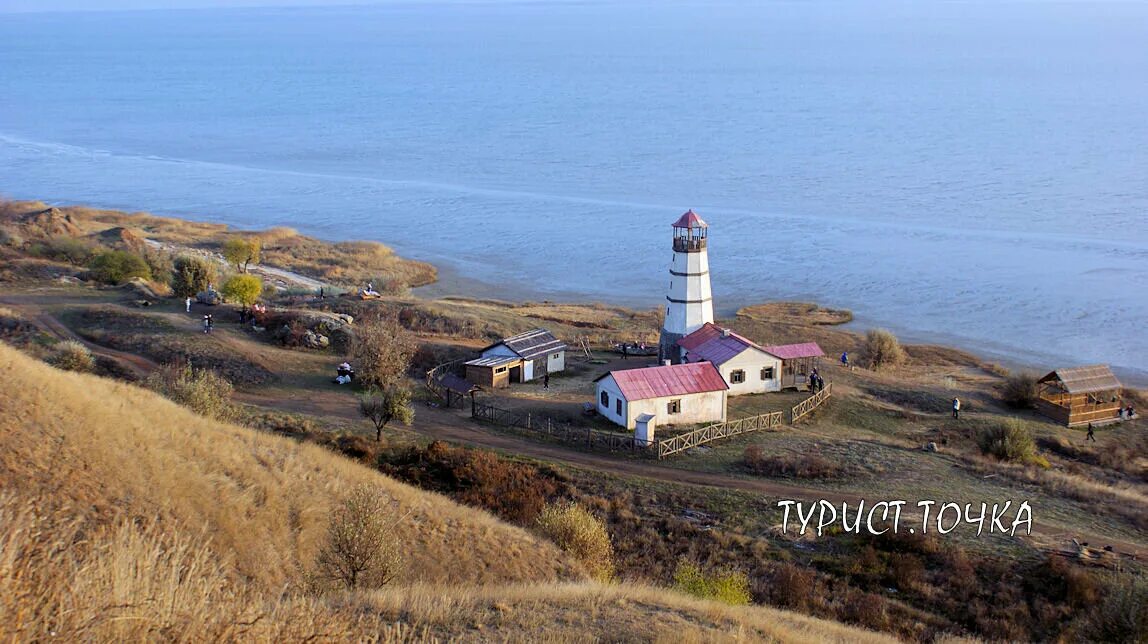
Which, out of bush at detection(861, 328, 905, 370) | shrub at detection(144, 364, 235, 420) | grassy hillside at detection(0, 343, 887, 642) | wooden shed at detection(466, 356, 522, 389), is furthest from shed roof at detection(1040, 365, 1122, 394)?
shrub at detection(144, 364, 235, 420)

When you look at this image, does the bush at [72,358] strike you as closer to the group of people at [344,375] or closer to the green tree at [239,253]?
the group of people at [344,375]

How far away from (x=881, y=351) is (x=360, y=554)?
3688 cm

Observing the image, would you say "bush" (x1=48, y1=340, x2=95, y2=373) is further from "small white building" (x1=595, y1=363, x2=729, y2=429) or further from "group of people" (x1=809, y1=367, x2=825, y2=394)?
"group of people" (x1=809, y1=367, x2=825, y2=394)

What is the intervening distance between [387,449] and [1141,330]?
48501 millimetres

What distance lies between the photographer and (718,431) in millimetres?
33906

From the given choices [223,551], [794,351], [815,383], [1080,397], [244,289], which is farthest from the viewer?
[244,289]

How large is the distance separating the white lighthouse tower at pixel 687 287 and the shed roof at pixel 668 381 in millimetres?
4623

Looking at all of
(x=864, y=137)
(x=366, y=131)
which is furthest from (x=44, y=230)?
(x=864, y=137)

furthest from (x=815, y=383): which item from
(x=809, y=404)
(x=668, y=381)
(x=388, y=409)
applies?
(x=388, y=409)

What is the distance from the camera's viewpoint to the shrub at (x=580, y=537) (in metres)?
22.8

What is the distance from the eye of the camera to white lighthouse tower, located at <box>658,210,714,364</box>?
3959cm

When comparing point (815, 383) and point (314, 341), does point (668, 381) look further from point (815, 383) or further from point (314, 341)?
point (314, 341)

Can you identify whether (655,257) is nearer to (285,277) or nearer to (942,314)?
(942,314)

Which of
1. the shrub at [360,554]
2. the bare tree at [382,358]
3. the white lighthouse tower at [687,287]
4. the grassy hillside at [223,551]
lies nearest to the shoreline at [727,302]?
the white lighthouse tower at [687,287]
